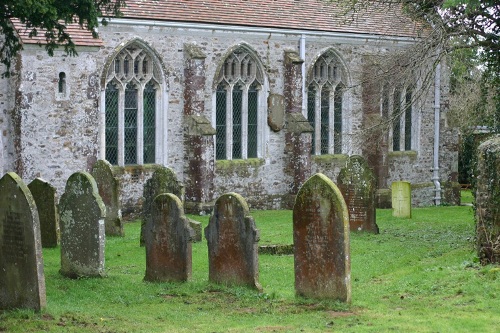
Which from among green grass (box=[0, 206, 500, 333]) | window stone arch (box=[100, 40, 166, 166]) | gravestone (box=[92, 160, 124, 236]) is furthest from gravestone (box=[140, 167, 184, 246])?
window stone arch (box=[100, 40, 166, 166])

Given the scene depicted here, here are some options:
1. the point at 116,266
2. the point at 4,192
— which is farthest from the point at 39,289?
the point at 116,266

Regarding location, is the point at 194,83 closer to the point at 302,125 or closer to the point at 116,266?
the point at 302,125

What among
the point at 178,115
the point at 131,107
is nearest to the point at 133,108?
the point at 131,107

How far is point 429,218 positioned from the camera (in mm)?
26469

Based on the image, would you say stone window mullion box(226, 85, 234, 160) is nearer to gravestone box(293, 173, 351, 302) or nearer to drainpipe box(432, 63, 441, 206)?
drainpipe box(432, 63, 441, 206)

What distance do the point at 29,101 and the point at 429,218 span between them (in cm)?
1075

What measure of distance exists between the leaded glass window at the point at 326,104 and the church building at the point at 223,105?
4 cm

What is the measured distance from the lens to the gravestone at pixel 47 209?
18.2m

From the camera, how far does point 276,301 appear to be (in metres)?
13.0

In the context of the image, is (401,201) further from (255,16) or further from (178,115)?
(255,16)

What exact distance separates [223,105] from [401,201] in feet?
20.4

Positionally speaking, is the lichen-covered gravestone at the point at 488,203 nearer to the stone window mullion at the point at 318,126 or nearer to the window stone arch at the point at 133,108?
the window stone arch at the point at 133,108

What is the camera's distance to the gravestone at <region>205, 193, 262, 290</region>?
1362cm

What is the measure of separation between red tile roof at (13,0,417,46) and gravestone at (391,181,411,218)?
13.7 ft
